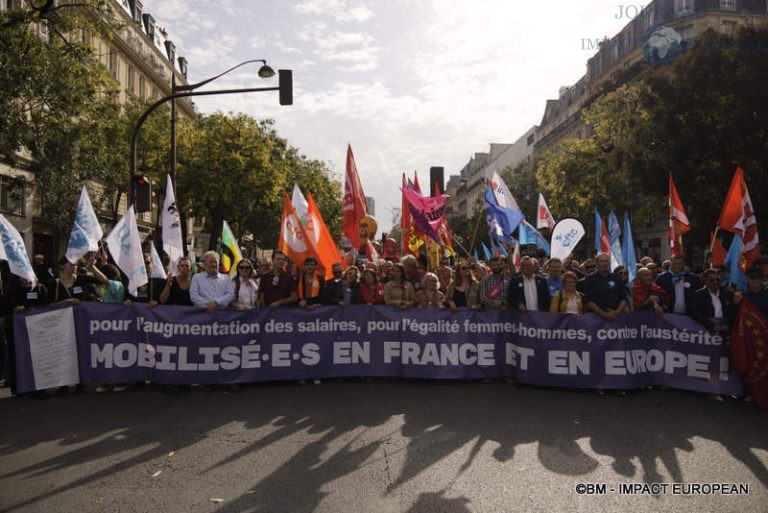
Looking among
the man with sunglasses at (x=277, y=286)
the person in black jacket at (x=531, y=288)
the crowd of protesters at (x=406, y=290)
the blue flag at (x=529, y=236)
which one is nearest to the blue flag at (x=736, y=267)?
the crowd of protesters at (x=406, y=290)

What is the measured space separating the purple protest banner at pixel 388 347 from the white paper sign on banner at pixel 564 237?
359cm

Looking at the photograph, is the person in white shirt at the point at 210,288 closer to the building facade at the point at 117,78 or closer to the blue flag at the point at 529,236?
the blue flag at the point at 529,236

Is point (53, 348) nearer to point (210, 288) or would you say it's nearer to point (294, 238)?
point (210, 288)

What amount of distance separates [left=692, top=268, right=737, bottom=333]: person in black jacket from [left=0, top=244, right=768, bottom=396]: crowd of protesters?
0.4 inches

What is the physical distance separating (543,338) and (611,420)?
63.6 inches

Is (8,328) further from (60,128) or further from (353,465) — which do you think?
(60,128)

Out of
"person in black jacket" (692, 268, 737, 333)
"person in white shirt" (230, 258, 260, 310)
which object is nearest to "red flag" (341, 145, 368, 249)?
"person in white shirt" (230, 258, 260, 310)

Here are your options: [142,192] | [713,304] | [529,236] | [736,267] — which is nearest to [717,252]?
[736,267]

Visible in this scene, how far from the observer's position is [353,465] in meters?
4.83

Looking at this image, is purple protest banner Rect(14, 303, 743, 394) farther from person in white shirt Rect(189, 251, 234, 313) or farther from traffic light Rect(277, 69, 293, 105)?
traffic light Rect(277, 69, 293, 105)

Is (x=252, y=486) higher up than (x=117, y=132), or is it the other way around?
(x=117, y=132)

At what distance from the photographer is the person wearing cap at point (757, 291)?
22.5 ft

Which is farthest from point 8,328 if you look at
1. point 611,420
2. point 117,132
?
point 117,132

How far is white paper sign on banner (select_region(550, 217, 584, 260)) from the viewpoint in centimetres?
1105
